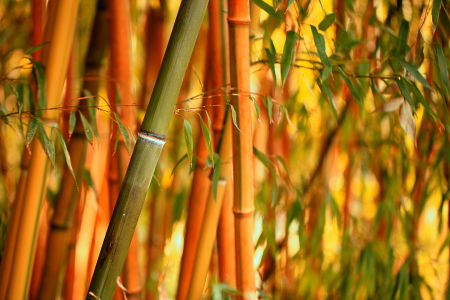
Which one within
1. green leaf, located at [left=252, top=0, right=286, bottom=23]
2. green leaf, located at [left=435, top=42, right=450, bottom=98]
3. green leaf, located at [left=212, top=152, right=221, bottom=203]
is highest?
green leaf, located at [left=252, top=0, right=286, bottom=23]

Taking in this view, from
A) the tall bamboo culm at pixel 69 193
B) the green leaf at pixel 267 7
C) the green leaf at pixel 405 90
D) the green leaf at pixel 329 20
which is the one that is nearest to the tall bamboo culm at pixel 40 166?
the tall bamboo culm at pixel 69 193

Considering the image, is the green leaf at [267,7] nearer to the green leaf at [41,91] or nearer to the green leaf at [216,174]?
the green leaf at [216,174]

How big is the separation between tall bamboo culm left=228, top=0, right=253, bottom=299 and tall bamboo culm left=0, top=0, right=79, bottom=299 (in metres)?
0.25

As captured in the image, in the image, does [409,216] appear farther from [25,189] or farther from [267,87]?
[25,189]

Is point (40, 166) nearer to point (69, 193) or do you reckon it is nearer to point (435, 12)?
point (69, 193)

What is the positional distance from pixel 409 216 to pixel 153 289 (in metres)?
0.88

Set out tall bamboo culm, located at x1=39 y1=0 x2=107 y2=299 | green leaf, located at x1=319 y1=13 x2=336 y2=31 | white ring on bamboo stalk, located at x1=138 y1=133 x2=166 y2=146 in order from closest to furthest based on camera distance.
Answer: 1. white ring on bamboo stalk, located at x1=138 y1=133 x2=166 y2=146
2. green leaf, located at x1=319 y1=13 x2=336 y2=31
3. tall bamboo culm, located at x1=39 y1=0 x2=107 y2=299

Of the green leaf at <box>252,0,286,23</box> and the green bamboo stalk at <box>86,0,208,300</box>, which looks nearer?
the green bamboo stalk at <box>86,0,208,300</box>

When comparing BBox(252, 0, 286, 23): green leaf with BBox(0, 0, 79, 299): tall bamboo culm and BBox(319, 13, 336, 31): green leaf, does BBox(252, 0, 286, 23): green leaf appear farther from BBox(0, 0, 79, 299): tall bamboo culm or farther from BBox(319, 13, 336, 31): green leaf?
BBox(0, 0, 79, 299): tall bamboo culm

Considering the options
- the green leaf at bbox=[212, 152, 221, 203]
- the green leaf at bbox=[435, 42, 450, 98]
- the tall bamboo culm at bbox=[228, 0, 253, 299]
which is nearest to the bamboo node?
the tall bamboo culm at bbox=[228, 0, 253, 299]

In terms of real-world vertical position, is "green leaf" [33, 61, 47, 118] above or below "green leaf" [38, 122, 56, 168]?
above

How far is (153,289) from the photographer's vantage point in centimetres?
128

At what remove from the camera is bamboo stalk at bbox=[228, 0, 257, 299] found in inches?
21.4

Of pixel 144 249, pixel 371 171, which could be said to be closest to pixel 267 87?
pixel 371 171
